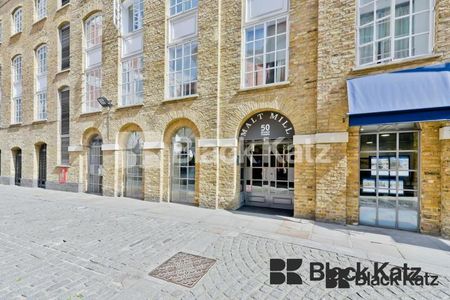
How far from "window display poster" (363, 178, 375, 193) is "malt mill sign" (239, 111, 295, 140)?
2588mm

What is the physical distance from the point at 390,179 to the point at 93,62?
1473cm

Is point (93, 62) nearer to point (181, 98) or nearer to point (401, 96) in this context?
point (181, 98)

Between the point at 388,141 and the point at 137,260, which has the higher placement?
the point at 388,141

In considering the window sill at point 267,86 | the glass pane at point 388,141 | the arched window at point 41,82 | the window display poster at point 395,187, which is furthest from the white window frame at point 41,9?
the window display poster at point 395,187

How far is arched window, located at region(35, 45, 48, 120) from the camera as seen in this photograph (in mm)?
15094

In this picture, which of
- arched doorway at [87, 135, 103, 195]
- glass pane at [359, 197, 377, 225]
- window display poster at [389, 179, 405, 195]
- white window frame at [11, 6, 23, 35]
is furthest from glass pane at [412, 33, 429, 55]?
white window frame at [11, 6, 23, 35]

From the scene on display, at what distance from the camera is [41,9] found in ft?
50.2

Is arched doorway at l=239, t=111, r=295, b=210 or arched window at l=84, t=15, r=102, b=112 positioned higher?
arched window at l=84, t=15, r=102, b=112

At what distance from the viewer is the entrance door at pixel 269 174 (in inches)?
336

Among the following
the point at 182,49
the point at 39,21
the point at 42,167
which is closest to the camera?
the point at 182,49

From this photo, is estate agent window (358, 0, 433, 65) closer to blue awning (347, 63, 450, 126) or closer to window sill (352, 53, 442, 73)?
window sill (352, 53, 442, 73)

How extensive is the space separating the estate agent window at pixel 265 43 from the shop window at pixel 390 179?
357cm

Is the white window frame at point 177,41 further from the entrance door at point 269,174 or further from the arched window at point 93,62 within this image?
the arched window at point 93,62

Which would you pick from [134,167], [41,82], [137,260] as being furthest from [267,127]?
[41,82]
